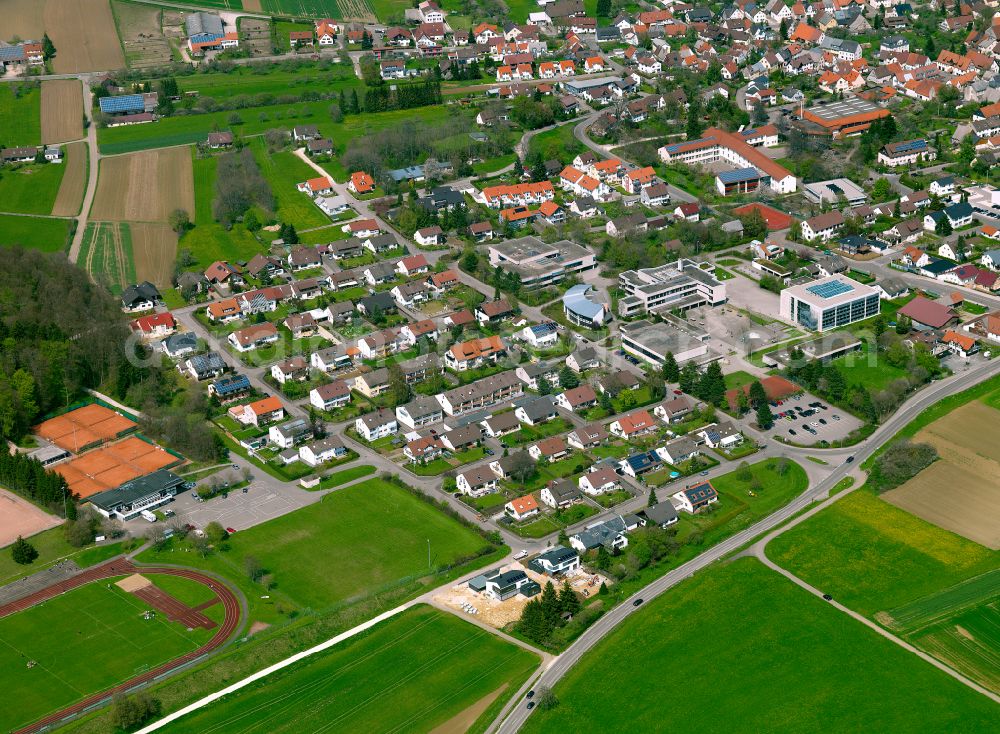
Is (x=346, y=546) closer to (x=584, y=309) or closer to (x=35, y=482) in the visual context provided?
(x=35, y=482)

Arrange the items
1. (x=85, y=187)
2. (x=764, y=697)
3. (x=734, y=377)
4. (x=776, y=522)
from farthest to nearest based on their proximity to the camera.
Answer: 1. (x=85, y=187)
2. (x=734, y=377)
3. (x=776, y=522)
4. (x=764, y=697)

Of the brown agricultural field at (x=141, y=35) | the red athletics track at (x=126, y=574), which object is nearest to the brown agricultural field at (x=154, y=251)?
the red athletics track at (x=126, y=574)

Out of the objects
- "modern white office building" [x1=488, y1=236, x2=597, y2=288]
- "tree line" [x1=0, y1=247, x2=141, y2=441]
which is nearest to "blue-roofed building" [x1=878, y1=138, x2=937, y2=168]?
"modern white office building" [x1=488, y1=236, x2=597, y2=288]

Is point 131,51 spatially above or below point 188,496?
above

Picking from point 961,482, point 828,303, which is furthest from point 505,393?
point 961,482

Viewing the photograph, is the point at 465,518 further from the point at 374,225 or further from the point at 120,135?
the point at 120,135

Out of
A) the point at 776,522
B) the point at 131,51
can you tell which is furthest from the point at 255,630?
the point at 131,51
